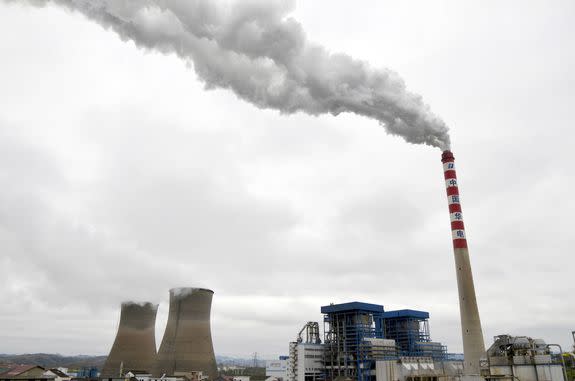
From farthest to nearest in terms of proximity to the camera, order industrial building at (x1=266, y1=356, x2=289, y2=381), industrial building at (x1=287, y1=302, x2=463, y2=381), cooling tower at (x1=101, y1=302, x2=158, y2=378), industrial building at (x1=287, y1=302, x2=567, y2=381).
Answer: industrial building at (x1=266, y1=356, x2=289, y2=381) → cooling tower at (x1=101, y1=302, x2=158, y2=378) → industrial building at (x1=287, y1=302, x2=463, y2=381) → industrial building at (x1=287, y1=302, x2=567, y2=381)

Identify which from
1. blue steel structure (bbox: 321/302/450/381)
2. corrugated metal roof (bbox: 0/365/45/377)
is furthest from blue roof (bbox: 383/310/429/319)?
corrugated metal roof (bbox: 0/365/45/377)

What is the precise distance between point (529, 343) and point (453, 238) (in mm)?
6588

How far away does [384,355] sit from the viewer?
32.8 meters

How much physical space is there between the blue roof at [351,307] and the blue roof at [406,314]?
275 cm

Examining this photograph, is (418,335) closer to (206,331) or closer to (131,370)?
(206,331)

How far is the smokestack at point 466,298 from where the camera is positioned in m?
22.9

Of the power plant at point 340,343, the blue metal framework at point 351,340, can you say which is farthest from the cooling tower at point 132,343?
the blue metal framework at point 351,340

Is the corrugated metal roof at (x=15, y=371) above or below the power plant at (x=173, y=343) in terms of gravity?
below

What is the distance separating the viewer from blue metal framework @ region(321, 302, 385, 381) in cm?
3231

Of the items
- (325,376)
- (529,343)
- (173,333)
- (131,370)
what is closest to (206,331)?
(173,333)

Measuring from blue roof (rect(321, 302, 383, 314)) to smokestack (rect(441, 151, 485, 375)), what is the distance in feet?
39.8

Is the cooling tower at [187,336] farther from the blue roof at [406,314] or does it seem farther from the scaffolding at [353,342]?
the blue roof at [406,314]

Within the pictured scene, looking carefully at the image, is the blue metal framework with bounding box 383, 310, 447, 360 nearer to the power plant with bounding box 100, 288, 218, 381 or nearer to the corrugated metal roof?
the power plant with bounding box 100, 288, 218, 381

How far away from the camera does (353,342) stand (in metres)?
34.6
